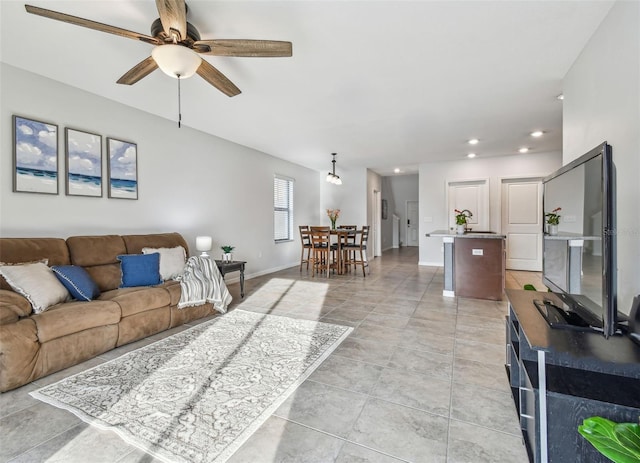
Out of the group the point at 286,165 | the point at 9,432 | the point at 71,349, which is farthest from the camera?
the point at 286,165

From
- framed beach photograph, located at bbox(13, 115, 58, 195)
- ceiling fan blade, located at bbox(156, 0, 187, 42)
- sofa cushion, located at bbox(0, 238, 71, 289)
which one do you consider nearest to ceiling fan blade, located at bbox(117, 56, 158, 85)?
ceiling fan blade, located at bbox(156, 0, 187, 42)

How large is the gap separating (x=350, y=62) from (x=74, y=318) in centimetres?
310

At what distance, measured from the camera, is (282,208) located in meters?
7.04

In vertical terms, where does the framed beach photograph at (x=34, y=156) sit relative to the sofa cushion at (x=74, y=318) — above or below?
above

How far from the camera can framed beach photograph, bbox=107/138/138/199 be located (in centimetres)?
356

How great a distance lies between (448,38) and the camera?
235cm

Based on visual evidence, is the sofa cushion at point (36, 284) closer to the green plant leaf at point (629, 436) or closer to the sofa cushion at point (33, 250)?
the sofa cushion at point (33, 250)

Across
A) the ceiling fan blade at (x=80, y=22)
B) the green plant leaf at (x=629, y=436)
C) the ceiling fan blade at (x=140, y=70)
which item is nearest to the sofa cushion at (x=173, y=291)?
the ceiling fan blade at (x=140, y=70)

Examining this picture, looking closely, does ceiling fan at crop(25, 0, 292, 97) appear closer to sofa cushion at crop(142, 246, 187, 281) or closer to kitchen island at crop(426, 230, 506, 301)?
sofa cushion at crop(142, 246, 187, 281)

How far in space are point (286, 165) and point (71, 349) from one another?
17.7 feet

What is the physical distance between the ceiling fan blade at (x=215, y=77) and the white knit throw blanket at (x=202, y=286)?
77.9 inches

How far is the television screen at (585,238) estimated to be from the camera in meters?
1.27

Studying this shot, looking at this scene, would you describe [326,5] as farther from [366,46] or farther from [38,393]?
[38,393]

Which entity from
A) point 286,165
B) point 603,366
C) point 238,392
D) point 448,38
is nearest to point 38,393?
point 238,392
